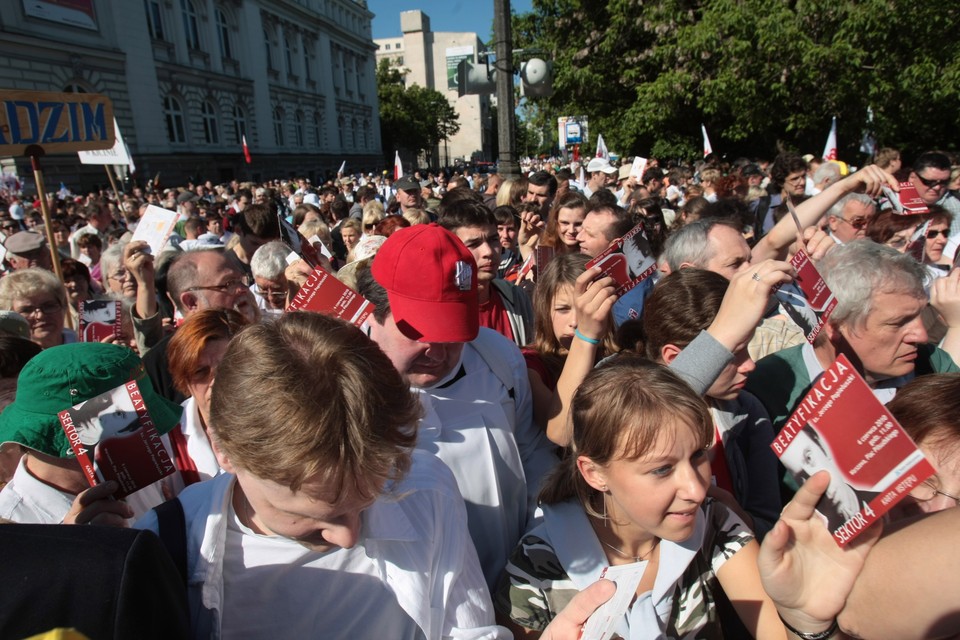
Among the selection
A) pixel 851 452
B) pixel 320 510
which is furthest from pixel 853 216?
pixel 320 510

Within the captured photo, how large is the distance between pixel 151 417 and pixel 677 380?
4.69ft

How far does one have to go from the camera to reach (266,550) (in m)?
1.32

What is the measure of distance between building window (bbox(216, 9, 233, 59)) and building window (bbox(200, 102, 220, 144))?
3.80 metres

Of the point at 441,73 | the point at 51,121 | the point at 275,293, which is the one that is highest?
the point at 441,73

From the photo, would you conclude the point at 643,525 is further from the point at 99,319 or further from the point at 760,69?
the point at 760,69

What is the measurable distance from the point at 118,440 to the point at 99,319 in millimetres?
2058

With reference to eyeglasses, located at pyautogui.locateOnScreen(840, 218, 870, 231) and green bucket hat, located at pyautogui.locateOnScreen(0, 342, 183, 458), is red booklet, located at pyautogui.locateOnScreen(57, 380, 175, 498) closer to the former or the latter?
green bucket hat, located at pyautogui.locateOnScreen(0, 342, 183, 458)

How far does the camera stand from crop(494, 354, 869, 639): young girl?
1591mm

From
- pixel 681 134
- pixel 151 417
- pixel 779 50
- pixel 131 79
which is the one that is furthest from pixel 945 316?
pixel 131 79

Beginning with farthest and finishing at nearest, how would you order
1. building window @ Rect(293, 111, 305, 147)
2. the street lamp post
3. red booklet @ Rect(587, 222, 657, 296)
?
building window @ Rect(293, 111, 305, 147)
the street lamp post
red booklet @ Rect(587, 222, 657, 296)

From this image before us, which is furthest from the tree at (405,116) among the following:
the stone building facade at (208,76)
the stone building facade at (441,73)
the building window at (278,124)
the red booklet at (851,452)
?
the red booklet at (851,452)

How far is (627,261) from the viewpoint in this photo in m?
2.41

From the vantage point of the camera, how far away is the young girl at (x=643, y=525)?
159 centimetres

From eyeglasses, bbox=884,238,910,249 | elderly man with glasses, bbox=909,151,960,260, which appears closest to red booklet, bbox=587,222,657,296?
eyeglasses, bbox=884,238,910,249
